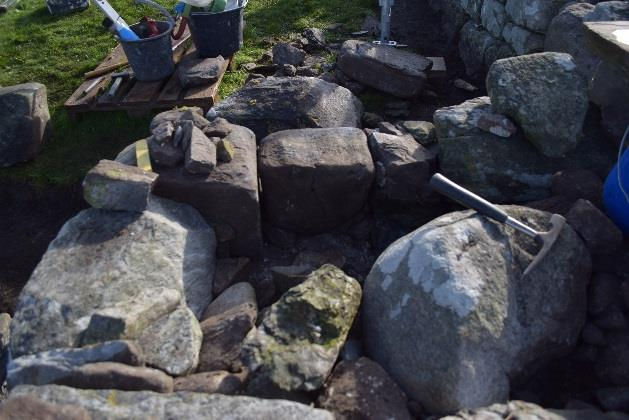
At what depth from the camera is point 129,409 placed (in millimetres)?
1879

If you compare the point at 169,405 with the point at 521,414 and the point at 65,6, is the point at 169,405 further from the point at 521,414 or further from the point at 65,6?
the point at 65,6

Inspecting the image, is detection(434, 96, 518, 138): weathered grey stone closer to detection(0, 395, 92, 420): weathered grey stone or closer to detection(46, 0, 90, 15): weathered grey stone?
detection(0, 395, 92, 420): weathered grey stone

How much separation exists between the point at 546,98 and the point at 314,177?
1410mm

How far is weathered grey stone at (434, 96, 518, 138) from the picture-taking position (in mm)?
3268

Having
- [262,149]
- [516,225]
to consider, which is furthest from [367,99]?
[516,225]

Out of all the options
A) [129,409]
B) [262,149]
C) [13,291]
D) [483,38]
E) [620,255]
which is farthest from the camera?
[483,38]

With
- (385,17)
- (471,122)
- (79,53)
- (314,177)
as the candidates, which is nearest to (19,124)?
(79,53)

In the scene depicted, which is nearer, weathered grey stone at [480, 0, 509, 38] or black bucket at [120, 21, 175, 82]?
black bucket at [120, 21, 175, 82]

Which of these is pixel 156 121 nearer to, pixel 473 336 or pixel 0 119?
pixel 0 119

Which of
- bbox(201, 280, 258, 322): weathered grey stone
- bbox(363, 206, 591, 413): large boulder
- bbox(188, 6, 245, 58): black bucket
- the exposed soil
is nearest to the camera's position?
bbox(363, 206, 591, 413): large boulder

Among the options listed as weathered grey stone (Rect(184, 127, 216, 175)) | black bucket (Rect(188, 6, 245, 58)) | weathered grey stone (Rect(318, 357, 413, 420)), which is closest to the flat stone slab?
weathered grey stone (Rect(318, 357, 413, 420))

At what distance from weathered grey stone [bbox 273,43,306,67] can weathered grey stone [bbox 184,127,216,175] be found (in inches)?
91.2

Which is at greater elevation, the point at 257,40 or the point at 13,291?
the point at 257,40

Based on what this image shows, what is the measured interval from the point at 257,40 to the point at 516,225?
4.19m
